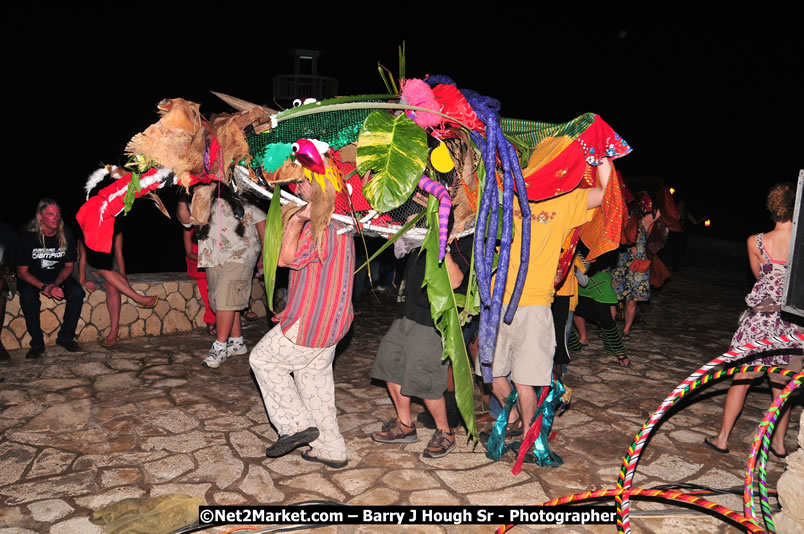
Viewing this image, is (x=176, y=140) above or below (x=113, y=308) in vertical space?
above

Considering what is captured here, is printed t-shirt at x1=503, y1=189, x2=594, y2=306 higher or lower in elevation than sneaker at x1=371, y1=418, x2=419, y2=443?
higher

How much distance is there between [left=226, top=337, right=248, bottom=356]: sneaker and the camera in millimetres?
6387

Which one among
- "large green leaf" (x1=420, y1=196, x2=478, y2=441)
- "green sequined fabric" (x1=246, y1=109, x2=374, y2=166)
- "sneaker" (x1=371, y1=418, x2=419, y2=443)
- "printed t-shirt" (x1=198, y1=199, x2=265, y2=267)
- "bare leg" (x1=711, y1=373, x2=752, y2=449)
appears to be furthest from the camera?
"printed t-shirt" (x1=198, y1=199, x2=265, y2=267)

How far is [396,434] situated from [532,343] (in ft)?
4.20

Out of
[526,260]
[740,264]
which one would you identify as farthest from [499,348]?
[740,264]

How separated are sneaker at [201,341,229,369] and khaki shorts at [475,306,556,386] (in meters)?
3.33

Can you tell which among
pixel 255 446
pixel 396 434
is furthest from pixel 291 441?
pixel 396 434

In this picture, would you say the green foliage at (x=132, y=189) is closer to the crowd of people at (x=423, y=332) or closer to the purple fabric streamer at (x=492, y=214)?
the crowd of people at (x=423, y=332)

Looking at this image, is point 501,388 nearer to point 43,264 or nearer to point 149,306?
point 149,306

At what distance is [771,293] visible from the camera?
423cm

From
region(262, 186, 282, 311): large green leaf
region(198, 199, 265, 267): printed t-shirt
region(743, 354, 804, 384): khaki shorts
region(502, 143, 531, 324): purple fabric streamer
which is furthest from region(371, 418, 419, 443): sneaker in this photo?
region(743, 354, 804, 384): khaki shorts

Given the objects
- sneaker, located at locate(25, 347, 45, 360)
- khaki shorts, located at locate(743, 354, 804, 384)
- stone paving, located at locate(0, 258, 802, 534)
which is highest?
khaki shorts, located at locate(743, 354, 804, 384)

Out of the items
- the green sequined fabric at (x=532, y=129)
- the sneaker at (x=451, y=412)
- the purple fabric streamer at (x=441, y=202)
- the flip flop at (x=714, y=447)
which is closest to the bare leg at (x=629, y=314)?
the flip flop at (x=714, y=447)

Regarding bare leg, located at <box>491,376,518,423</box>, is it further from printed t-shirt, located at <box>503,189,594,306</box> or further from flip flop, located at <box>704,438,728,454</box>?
flip flop, located at <box>704,438,728,454</box>
